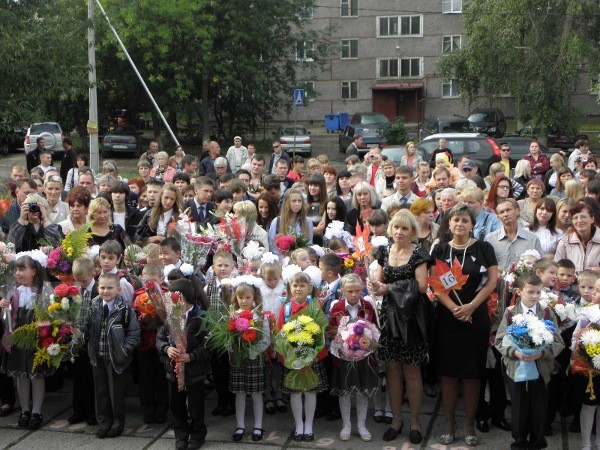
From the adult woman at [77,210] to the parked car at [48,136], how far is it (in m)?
22.8

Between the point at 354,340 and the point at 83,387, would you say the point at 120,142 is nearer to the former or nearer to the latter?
the point at 83,387

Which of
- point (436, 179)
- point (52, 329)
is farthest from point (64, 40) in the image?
point (52, 329)

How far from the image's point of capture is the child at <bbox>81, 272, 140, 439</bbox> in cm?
669

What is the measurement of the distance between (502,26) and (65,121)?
64.5 ft

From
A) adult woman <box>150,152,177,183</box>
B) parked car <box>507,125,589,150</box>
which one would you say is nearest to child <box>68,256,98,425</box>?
adult woman <box>150,152,177,183</box>

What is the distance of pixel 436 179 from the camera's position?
10.6 m

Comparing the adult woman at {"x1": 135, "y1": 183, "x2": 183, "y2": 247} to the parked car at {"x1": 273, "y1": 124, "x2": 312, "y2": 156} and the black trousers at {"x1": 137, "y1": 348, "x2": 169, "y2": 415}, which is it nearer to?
the black trousers at {"x1": 137, "y1": 348, "x2": 169, "y2": 415}

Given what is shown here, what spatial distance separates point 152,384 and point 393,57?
146ft

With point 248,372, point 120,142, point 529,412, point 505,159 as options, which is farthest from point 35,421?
point 120,142

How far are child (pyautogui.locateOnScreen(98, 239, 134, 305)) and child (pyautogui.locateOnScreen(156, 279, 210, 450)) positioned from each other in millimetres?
710

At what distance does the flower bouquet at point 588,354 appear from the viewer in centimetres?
591

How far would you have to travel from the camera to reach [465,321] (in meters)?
6.23

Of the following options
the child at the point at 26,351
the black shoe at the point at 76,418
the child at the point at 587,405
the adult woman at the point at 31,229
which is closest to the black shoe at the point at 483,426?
the child at the point at 587,405

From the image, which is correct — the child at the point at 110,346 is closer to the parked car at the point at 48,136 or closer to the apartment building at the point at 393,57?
the parked car at the point at 48,136
